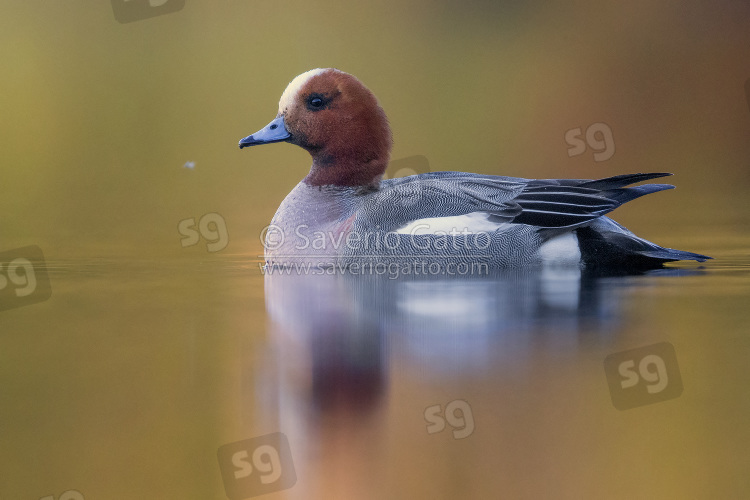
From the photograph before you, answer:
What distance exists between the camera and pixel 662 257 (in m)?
4.44

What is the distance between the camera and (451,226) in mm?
4453

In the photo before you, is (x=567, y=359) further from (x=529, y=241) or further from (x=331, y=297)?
(x=529, y=241)

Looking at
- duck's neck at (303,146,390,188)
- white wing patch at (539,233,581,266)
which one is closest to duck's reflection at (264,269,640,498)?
white wing patch at (539,233,581,266)

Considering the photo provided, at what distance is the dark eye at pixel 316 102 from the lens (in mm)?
4781

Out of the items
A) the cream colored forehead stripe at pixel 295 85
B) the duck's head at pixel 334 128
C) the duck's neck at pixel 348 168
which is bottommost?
the duck's neck at pixel 348 168

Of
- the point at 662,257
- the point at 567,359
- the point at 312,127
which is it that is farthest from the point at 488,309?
the point at 312,127

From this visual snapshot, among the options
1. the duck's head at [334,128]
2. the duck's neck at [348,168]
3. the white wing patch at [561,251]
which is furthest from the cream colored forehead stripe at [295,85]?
the white wing patch at [561,251]

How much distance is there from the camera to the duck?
14.6ft

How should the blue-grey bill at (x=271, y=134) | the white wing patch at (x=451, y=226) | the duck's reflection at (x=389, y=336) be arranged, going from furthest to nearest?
the blue-grey bill at (x=271, y=134), the white wing patch at (x=451, y=226), the duck's reflection at (x=389, y=336)

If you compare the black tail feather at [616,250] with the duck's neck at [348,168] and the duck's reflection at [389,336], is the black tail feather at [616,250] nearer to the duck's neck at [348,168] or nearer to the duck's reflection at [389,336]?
the duck's reflection at [389,336]

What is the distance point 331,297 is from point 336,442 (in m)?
1.78

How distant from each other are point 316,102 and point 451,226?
3.32 feet

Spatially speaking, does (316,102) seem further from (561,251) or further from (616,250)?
(616,250)

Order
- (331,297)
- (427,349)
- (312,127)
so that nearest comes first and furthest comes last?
(427,349) → (331,297) → (312,127)
